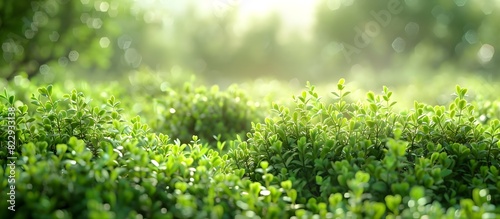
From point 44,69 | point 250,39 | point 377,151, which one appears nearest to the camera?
point 377,151

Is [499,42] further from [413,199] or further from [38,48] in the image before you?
[413,199]

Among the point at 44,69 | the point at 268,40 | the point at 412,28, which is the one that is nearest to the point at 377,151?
the point at 44,69

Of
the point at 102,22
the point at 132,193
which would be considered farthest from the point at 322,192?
the point at 102,22

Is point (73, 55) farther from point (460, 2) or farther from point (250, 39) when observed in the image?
point (250, 39)

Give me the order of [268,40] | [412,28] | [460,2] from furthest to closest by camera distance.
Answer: [268,40] → [412,28] → [460,2]

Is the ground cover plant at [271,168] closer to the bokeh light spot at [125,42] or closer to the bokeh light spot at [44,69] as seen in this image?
the bokeh light spot at [44,69]

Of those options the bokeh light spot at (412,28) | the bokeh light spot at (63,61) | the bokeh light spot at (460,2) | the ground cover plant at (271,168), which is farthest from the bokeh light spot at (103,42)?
the bokeh light spot at (412,28)

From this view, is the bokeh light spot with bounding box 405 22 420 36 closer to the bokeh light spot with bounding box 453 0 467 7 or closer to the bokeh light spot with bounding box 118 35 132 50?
the bokeh light spot with bounding box 453 0 467 7
